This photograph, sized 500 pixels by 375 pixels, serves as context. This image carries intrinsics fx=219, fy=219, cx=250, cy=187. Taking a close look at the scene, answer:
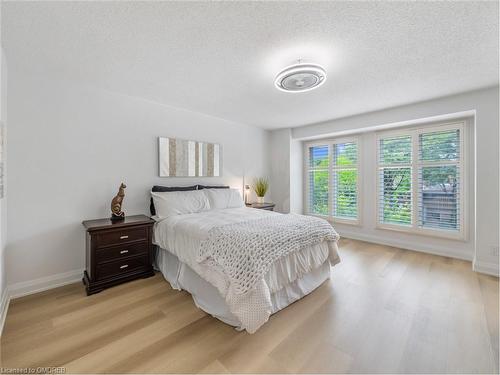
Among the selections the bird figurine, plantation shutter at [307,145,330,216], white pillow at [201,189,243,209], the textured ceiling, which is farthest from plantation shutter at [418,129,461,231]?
the bird figurine

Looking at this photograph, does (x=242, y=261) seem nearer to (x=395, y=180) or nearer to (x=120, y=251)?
(x=120, y=251)

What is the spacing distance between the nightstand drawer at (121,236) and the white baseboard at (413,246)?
3.84 m

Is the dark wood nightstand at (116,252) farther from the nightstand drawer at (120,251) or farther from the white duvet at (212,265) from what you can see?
the white duvet at (212,265)

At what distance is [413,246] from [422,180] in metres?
1.13

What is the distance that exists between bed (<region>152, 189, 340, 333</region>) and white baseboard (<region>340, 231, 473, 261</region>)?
2038 mm

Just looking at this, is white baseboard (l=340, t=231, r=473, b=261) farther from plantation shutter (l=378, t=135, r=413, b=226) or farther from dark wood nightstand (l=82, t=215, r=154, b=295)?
dark wood nightstand (l=82, t=215, r=154, b=295)

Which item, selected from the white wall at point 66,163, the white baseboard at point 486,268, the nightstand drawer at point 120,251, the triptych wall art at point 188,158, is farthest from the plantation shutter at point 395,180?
the nightstand drawer at point 120,251

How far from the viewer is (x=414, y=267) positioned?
9.80ft

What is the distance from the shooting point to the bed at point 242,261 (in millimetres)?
1686

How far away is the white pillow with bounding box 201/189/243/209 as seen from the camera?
3.54 meters

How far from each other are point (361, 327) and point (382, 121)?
127 inches

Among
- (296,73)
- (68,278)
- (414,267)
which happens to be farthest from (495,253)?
(68,278)

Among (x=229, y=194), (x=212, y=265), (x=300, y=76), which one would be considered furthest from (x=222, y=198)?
(x=300, y=76)

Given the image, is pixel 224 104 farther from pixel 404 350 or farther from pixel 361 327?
pixel 404 350
